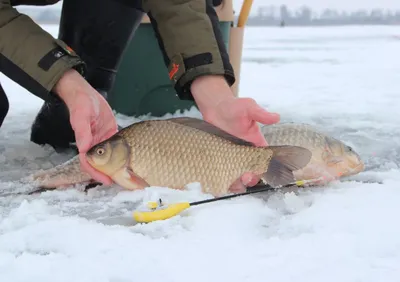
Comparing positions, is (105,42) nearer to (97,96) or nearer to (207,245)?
(97,96)

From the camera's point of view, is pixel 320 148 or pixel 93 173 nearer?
pixel 93 173

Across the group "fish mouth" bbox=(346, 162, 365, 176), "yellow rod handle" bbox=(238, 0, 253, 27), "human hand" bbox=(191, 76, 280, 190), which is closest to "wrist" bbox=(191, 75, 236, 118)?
"human hand" bbox=(191, 76, 280, 190)

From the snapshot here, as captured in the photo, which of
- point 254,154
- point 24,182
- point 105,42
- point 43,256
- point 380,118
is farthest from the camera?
point 380,118

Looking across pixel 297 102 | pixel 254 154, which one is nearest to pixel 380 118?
pixel 297 102

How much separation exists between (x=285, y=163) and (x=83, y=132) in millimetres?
401

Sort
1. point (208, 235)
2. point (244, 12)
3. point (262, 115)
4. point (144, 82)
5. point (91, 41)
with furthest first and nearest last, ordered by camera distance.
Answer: point (244, 12)
point (144, 82)
point (91, 41)
point (262, 115)
point (208, 235)

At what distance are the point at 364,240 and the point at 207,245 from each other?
235mm

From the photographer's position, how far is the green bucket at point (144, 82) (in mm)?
2193

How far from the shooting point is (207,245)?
834mm

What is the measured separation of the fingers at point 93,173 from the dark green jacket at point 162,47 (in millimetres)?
164

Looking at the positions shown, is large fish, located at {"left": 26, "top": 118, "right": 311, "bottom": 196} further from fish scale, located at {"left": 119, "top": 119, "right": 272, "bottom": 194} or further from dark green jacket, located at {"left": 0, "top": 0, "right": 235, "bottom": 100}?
dark green jacket, located at {"left": 0, "top": 0, "right": 235, "bottom": 100}

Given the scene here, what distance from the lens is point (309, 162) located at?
Answer: 47.0 inches

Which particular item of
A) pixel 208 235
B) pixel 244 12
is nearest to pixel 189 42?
pixel 208 235

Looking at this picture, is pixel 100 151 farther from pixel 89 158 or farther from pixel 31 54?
pixel 31 54
